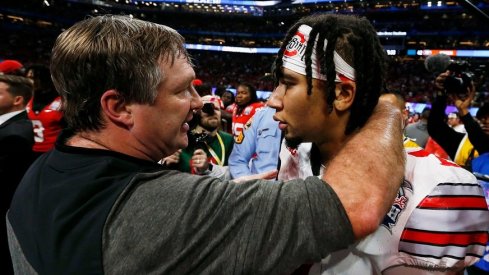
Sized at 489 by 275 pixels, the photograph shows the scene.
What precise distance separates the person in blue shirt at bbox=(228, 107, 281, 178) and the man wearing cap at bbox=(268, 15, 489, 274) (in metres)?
1.75

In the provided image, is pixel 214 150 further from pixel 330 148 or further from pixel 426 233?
pixel 426 233

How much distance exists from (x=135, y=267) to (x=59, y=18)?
1305 inches

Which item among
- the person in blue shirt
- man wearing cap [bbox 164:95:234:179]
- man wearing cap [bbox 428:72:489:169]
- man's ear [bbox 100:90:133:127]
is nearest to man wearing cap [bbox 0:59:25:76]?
man wearing cap [bbox 164:95:234:179]

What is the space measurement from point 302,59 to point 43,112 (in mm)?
3066

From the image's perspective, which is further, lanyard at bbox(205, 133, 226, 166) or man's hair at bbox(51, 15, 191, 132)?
lanyard at bbox(205, 133, 226, 166)

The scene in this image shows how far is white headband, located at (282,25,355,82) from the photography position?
1159 mm

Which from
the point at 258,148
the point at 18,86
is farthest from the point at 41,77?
the point at 258,148

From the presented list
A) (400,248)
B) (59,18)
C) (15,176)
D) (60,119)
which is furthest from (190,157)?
(59,18)

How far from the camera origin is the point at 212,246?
80 centimetres

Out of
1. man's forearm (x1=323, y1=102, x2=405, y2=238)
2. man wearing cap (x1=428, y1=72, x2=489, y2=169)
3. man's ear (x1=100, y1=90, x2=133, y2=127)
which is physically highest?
man's ear (x1=100, y1=90, x2=133, y2=127)

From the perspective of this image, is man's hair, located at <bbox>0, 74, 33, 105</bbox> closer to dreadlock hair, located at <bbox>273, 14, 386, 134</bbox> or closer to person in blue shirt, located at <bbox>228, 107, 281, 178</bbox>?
person in blue shirt, located at <bbox>228, 107, 281, 178</bbox>

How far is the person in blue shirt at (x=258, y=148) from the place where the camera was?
3.14 meters

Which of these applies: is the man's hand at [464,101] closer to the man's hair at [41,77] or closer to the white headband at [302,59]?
the white headband at [302,59]

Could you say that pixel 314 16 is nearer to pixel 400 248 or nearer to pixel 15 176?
pixel 400 248
